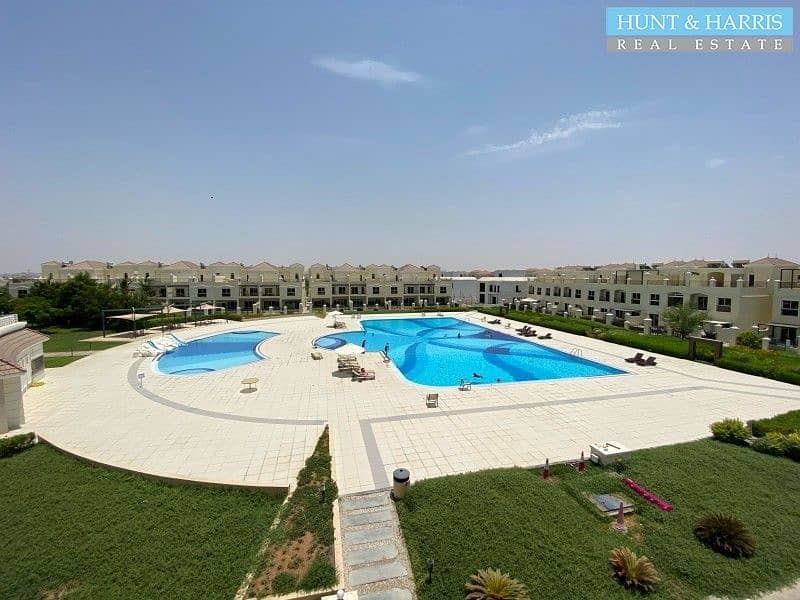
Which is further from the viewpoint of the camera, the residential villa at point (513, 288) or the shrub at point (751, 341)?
the residential villa at point (513, 288)

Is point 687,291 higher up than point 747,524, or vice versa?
point 687,291

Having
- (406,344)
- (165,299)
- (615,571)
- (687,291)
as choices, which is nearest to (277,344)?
(406,344)

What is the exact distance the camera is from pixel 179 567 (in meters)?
6.36

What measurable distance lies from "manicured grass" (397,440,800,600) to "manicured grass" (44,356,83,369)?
22.1m

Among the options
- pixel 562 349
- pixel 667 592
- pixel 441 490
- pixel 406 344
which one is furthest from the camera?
pixel 406 344

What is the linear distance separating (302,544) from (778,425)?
14.2 m

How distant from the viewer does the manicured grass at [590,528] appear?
6.09 meters

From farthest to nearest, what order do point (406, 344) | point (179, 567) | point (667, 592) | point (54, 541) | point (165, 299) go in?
point (165, 299)
point (406, 344)
point (54, 541)
point (179, 567)
point (667, 592)

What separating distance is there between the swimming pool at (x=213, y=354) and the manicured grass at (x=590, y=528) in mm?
16722

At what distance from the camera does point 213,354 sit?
82.0ft

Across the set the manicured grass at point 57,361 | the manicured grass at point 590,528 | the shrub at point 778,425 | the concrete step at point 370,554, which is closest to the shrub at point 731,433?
the shrub at point 778,425

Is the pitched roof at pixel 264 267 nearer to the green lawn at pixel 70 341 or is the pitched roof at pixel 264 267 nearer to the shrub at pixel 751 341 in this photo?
the green lawn at pixel 70 341

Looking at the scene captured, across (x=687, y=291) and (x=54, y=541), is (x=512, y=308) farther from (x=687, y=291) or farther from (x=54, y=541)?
(x=54, y=541)

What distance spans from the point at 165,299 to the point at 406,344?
3451 cm
